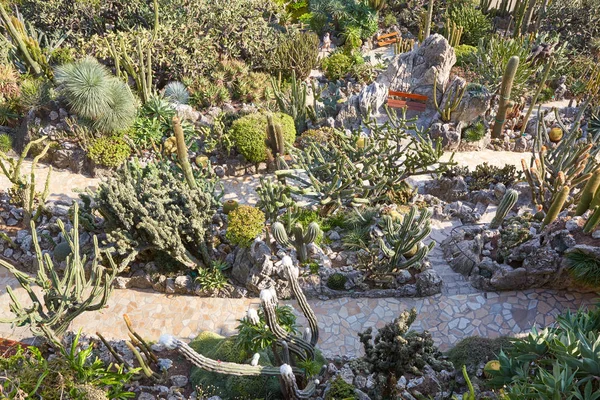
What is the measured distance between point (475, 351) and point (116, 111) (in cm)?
1021

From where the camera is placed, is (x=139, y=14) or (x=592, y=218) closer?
(x=592, y=218)

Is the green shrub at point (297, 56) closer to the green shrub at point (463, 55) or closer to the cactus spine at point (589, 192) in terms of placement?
the green shrub at point (463, 55)

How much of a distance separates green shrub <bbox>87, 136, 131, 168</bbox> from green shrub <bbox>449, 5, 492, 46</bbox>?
1223 centimetres

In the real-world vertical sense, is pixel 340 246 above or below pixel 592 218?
below

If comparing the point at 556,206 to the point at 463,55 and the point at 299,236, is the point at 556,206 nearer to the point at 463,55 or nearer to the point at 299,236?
the point at 299,236

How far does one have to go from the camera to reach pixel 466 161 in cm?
1302

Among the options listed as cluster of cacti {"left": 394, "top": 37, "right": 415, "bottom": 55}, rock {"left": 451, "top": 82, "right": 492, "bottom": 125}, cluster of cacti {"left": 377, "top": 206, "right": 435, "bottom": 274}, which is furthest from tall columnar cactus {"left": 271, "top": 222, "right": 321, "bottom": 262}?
cluster of cacti {"left": 394, "top": 37, "right": 415, "bottom": 55}

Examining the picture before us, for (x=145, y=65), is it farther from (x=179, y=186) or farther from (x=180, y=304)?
(x=180, y=304)

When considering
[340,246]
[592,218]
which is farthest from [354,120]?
[592,218]

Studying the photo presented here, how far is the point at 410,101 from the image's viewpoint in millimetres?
14250

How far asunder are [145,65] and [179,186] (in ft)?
19.0

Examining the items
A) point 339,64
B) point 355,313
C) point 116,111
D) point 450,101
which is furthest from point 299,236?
point 339,64

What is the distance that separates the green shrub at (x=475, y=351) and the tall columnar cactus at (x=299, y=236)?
332cm

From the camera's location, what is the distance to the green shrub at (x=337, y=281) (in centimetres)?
955
